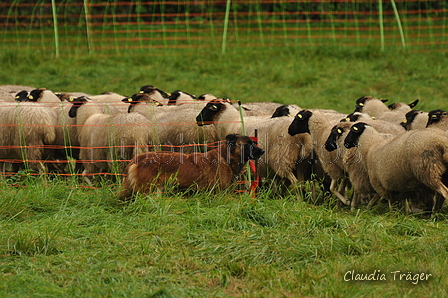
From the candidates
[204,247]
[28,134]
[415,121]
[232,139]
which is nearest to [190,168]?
[232,139]

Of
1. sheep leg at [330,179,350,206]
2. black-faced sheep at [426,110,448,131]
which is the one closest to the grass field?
sheep leg at [330,179,350,206]

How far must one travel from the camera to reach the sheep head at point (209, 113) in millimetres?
8094

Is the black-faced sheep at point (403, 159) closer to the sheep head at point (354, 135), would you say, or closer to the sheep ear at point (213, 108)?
the sheep head at point (354, 135)

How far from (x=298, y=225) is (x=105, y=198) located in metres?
2.09

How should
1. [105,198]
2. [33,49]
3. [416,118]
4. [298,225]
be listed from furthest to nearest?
1. [33,49]
2. [416,118]
3. [105,198]
4. [298,225]

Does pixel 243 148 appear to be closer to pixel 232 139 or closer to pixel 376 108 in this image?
pixel 232 139

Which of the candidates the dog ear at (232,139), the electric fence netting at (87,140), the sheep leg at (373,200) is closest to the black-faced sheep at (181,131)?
the electric fence netting at (87,140)

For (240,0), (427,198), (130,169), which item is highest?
(240,0)

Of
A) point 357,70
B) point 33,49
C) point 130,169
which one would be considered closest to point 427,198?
point 130,169

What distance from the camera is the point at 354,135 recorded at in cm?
715

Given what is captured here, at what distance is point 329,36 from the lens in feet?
60.8

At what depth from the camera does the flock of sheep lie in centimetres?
648

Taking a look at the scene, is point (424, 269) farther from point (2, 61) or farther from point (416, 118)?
point (2, 61)

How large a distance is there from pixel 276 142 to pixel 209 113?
1229 mm
